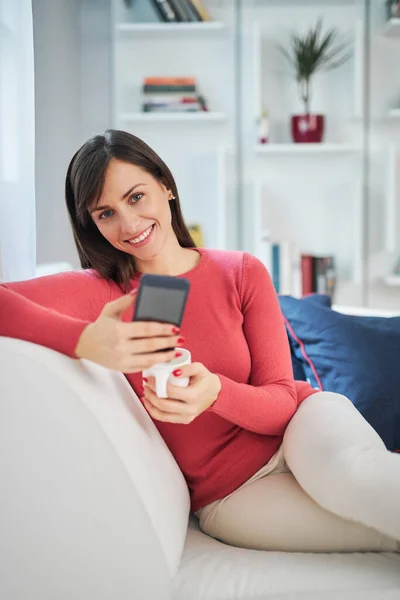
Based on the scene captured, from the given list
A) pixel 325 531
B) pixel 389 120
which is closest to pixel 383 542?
pixel 325 531

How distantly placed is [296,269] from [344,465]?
8.12ft

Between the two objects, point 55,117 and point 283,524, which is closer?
point 283,524

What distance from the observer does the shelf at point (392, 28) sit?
349cm

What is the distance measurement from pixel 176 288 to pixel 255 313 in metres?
0.51

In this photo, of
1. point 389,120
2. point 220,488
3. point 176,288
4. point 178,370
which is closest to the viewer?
point 176,288

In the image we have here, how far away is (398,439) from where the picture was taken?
5.72 ft

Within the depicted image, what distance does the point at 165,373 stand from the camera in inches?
42.2

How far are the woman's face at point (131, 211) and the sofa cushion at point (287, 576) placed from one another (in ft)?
1.90

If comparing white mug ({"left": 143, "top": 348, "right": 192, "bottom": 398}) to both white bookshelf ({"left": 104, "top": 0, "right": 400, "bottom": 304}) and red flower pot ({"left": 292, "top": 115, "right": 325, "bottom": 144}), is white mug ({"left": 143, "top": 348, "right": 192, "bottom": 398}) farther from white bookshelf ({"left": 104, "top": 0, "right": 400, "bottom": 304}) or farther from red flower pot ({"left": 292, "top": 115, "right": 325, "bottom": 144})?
red flower pot ({"left": 292, "top": 115, "right": 325, "bottom": 144})

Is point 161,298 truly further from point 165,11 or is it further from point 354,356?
point 165,11

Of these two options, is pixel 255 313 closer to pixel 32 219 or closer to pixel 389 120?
pixel 32 219

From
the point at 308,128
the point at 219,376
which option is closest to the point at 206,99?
the point at 308,128

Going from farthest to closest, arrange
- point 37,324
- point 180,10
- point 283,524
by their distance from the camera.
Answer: point 180,10 → point 283,524 → point 37,324

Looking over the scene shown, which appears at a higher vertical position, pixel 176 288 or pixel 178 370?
pixel 176 288
